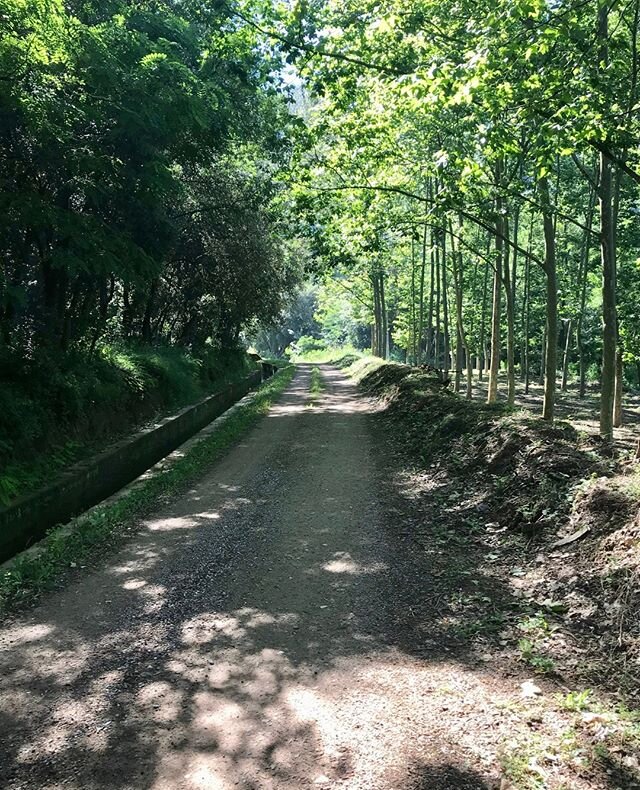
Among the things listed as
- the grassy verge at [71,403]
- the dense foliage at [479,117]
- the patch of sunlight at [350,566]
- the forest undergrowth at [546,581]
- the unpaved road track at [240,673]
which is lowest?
the unpaved road track at [240,673]

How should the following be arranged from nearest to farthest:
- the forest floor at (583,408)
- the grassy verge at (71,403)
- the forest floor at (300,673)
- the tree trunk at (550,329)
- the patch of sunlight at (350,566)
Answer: the forest floor at (300,673)
the patch of sunlight at (350,566)
the grassy verge at (71,403)
the tree trunk at (550,329)
the forest floor at (583,408)

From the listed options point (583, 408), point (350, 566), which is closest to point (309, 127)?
point (350, 566)

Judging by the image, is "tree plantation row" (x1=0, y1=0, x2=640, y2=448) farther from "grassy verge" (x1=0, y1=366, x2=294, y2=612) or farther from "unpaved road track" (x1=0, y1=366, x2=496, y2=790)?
"unpaved road track" (x1=0, y1=366, x2=496, y2=790)

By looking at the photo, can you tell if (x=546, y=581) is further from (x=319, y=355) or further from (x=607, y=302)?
(x=319, y=355)

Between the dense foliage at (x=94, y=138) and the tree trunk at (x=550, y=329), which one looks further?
the tree trunk at (x=550, y=329)

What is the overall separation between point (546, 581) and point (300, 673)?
232 cm

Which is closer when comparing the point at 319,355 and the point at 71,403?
the point at 71,403

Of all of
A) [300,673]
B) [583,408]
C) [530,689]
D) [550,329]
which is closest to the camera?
[530,689]

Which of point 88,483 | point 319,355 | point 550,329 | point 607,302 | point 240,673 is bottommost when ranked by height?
point 240,673

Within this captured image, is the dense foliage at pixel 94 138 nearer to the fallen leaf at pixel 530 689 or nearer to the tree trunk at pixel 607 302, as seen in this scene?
the tree trunk at pixel 607 302

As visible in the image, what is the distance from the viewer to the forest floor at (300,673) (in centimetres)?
307

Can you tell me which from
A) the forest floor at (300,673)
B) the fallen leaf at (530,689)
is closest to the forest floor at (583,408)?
the forest floor at (300,673)

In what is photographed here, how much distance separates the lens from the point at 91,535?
6.76 m

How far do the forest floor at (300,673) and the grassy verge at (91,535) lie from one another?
0.32m
